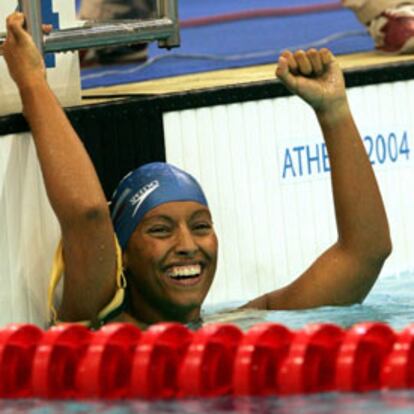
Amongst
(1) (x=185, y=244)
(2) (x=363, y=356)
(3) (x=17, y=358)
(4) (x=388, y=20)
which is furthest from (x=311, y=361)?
(4) (x=388, y=20)

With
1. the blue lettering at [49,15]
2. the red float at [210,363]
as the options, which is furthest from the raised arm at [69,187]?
the red float at [210,363]

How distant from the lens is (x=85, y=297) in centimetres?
379

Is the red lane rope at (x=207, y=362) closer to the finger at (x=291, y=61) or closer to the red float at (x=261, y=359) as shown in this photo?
the red float at (x=261, y=359)

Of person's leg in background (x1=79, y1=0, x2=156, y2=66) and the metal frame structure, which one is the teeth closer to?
the metal frame structure

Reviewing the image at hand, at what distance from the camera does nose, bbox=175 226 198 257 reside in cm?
388

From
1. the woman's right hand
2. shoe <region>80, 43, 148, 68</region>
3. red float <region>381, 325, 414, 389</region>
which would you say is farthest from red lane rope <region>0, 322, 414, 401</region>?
shoe <region>80, 43, 148, 68</region>

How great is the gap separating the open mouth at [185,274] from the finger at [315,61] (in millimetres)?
569

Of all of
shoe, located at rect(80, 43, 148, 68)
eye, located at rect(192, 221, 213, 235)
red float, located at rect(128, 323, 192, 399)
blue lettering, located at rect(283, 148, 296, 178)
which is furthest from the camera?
shoe, located at rect(80, 43, 148, 68)

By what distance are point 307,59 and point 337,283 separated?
55 centimetres

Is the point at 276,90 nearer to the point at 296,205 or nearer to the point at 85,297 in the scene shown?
the point at 296,205

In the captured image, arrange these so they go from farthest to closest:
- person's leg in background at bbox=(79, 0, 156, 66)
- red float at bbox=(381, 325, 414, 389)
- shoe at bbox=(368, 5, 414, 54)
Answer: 1. person's leg in background at bbox=(79, 0, 156, 66)
2. shoe at bbox=(368, 5, 414, 54)
3. red float at bbox=(381, 325, 414, 389)

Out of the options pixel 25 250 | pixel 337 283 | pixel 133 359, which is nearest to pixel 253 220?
pixel 337 283

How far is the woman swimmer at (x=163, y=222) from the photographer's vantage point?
148 inches

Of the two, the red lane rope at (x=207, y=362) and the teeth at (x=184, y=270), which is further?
the teeth at (x=184, y=270)
